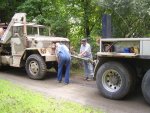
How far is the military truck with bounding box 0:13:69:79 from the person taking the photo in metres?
10.8

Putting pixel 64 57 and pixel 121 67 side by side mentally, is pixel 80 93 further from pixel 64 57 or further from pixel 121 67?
pixel 64 57

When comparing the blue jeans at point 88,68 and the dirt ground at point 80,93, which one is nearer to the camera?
the dirt ground at point 80,93

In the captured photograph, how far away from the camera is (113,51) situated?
26.0 feet

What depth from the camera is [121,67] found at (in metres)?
7.77

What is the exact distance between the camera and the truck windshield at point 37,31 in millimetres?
11818

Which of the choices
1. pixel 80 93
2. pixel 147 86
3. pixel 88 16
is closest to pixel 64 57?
pixel 80 93

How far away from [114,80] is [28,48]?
13.9 ft

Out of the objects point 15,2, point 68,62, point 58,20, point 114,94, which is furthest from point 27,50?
point 15,2

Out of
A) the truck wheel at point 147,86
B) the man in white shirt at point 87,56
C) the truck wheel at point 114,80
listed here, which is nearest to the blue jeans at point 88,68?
the man in white shirt at point 87,56

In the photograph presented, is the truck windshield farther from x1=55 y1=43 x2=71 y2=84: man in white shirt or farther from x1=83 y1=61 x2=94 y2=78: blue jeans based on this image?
x1=83 y1=61 x2=94 y2=78: blue jeans

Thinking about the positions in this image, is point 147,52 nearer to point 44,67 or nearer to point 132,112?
point 132,112

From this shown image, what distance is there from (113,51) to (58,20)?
22.4 ft

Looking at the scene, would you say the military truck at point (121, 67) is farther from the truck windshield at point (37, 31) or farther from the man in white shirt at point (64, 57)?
the truck windshield at point (37, 31)

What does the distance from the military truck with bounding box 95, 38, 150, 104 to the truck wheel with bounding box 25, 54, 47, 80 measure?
2.89 m
